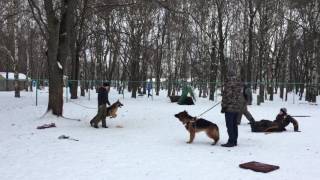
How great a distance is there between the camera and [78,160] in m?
9.47

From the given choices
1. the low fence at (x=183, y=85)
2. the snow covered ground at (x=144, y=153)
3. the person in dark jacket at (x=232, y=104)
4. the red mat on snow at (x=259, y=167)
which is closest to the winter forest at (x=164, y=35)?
the low fence at (x=183, y=85)

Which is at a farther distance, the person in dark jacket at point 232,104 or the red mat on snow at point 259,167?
the person in dark jacket at point 232,104

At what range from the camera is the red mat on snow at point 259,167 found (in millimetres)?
8391

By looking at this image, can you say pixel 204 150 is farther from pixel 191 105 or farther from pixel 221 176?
pixel 191 105

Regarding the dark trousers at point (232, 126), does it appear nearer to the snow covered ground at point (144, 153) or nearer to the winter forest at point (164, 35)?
the snow covered ground at point (144, 153)

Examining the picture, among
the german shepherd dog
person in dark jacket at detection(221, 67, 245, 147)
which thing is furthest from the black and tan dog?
person in dark jacket at detection(221, 67, 245, 147)

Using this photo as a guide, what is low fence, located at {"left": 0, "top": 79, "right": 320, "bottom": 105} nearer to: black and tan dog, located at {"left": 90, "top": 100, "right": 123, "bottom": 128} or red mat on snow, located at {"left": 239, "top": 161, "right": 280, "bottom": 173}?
black and tan dog, located at {"left": 90, "top": 100, "right": 123, "bottom": 128}

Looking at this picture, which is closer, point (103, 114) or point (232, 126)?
point (232, 126)

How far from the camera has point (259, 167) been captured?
28.0 ft

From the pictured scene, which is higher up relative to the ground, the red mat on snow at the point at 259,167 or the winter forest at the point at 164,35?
the winter forest at the point at 164,35

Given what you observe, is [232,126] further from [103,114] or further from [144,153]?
[103,114]

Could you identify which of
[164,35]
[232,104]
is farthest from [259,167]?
[164,35]

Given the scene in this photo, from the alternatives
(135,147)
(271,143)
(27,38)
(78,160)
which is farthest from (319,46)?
(27,38)

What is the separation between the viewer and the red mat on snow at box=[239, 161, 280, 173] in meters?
8.39
